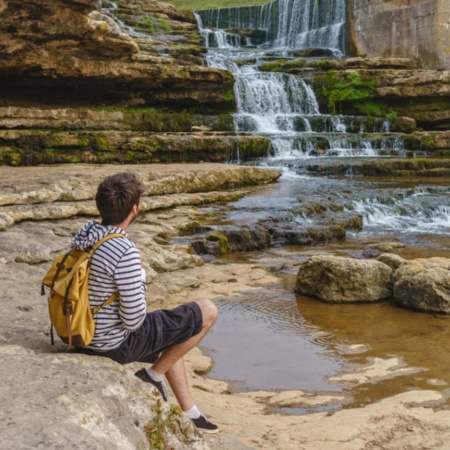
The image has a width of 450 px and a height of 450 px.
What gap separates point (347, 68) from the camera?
22.0 metres

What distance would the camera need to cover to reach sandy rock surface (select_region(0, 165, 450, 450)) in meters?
2.19

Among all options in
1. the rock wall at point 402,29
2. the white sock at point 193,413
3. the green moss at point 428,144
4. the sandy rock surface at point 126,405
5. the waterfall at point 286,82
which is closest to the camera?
the sandy rock surface at point 126,405

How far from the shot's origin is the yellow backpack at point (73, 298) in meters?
2.78

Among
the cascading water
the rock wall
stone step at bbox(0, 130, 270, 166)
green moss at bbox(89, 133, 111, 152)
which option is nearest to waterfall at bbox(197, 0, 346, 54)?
the cascading water

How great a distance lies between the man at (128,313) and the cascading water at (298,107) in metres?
7.89

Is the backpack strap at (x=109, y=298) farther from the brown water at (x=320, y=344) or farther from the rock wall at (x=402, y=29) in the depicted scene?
the rock wall at (x=402, y=29)

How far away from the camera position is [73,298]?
2.76 m

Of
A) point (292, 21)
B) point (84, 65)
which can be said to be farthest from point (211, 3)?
point (84, 65)

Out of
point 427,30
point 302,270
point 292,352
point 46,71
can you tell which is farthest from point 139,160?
point 427,30

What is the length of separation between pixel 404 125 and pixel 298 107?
3.46 meters

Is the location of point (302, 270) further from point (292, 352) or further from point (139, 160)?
point (139, 160)

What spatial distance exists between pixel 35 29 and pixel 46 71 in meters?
1.85

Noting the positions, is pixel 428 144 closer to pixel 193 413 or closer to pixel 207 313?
pixel 207 313

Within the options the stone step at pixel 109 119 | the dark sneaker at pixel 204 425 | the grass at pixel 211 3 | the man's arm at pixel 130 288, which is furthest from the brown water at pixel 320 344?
the grass at pixel 211 3
